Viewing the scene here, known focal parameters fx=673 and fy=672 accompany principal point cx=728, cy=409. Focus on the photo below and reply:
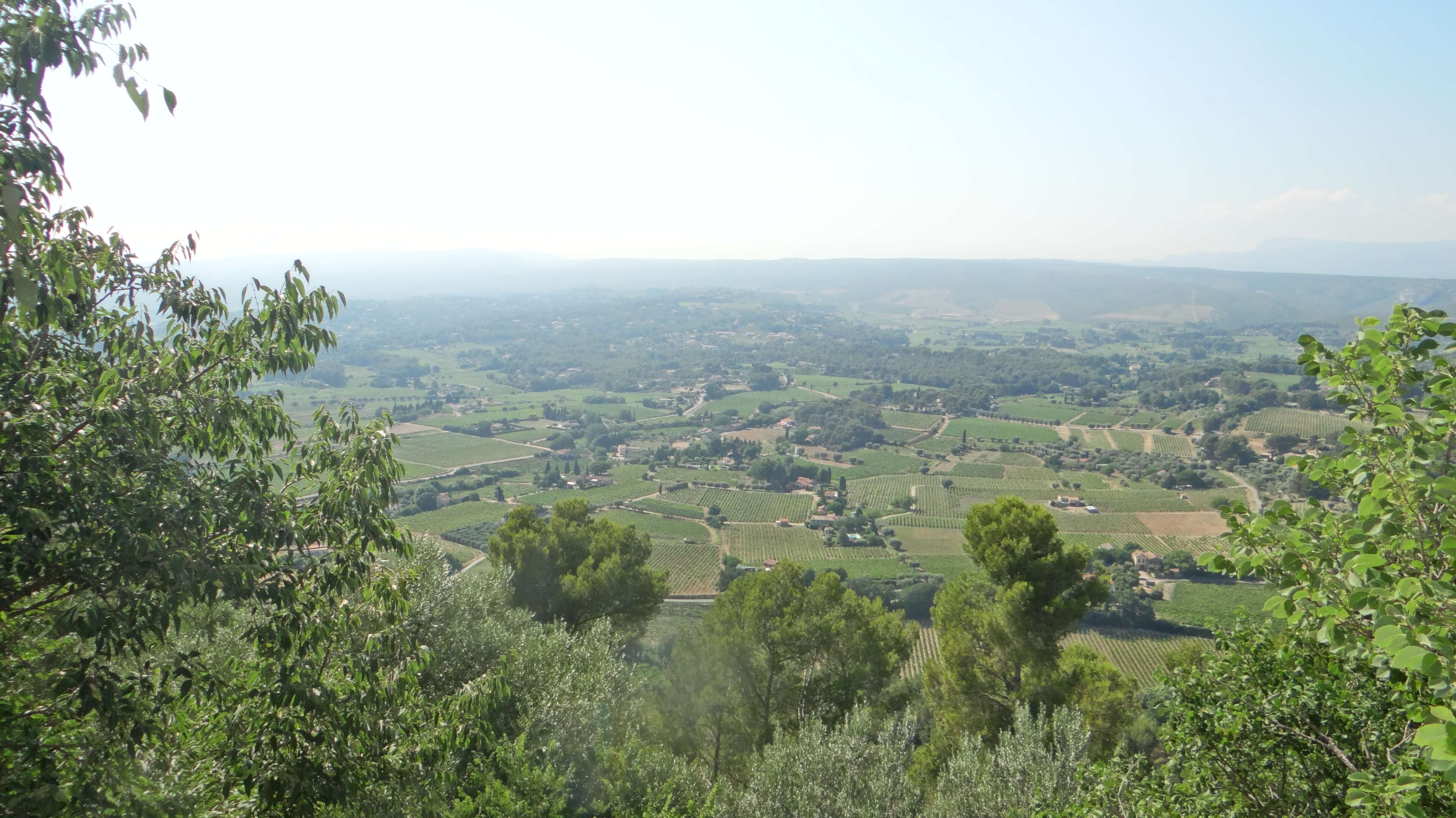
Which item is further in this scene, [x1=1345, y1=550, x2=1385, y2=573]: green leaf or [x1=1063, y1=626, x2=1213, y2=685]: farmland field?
[x1=1063, y1=626, x2=1213, y2=685]: farmland field

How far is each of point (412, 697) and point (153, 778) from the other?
59.1 inches

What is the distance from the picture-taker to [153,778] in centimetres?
367

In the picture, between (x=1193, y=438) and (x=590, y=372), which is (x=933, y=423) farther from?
(x=590, y=372)

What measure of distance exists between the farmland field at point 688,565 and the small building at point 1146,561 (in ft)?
68.7

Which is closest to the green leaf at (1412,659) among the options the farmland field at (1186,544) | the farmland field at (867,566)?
the farmland field at (867,566)

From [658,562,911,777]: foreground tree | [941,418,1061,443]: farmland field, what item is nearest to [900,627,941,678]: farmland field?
[658,562,911,777]: foreground tree

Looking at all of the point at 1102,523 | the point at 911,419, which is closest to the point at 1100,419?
the point at 911,419

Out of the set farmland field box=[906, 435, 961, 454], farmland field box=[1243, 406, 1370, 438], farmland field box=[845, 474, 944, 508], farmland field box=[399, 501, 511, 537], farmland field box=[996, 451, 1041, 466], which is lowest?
farmland field box=[845, 474, 944, 508]

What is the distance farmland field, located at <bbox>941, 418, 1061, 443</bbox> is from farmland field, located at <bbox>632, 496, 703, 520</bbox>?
107 ft

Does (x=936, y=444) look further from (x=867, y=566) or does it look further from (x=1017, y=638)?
(x=1017, y=638)

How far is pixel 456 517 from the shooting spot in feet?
125

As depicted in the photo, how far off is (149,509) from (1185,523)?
158 feet

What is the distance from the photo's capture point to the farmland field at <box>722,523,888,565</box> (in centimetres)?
3650

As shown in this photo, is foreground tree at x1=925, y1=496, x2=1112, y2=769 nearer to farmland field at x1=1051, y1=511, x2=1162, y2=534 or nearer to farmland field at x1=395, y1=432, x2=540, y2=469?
farmland field at x1=1051, y1=511, x2=1162, y2=534
